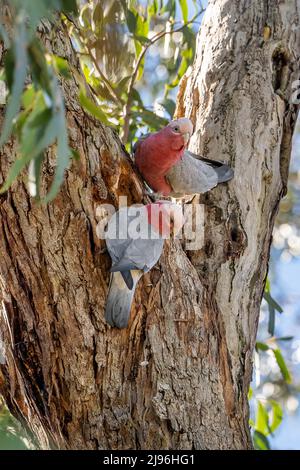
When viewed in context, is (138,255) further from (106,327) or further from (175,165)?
(175,165)

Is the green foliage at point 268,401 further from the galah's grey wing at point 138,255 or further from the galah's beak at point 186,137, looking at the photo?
the galah's grey wing at point 138,255

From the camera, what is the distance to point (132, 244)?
2461 millimetres

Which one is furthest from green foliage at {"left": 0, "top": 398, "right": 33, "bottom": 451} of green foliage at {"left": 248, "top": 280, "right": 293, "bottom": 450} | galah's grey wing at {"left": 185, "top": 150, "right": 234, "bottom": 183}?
green foliage at {"left": 248, "top": 280, "right": 293, "bottom": 450}

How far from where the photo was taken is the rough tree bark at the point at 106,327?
7.56 ft

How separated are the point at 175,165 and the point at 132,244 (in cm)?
65

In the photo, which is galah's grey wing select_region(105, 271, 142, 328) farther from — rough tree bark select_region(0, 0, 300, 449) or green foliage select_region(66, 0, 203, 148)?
green foliage select_region(66, 0, 203, 148)

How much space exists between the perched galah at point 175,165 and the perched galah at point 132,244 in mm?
295

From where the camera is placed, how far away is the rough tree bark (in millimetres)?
2305

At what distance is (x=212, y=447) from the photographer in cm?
236

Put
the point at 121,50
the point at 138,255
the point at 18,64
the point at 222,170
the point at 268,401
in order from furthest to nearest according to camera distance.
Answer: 1. the point at 268,401
2. the point at 121,50
3. the point at 222,170
4. the point at 138,255
5. the point at 18,64

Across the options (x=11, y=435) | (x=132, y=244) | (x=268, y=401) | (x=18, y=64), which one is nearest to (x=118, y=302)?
(x=132, y=244)

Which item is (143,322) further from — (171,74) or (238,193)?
(171,74)

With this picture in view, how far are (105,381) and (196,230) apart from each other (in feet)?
2.31

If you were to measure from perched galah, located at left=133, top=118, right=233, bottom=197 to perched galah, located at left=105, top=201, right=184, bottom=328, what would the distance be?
0.29 m
